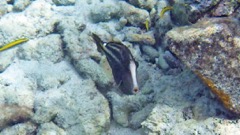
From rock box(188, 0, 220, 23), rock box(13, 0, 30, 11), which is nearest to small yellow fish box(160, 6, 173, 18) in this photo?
rock box(188, 0, 220, 23)

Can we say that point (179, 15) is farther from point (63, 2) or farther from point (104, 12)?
point (63, 2)

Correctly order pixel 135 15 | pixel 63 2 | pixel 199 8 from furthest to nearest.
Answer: pixel 63 2 < pixel 135 15 < pixel 199 8

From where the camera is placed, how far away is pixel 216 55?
7.52 ft

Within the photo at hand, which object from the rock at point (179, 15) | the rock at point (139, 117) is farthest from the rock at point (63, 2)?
the rock at point (139, 117)

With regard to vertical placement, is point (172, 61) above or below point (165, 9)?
below

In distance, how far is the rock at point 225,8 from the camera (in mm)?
2799

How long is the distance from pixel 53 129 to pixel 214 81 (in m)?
2.00

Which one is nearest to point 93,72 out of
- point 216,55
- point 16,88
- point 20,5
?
point 16,88

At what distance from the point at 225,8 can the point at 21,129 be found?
9.10ft

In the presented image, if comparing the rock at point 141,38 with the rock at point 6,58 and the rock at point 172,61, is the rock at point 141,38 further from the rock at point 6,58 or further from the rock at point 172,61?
the rock at point 6,58

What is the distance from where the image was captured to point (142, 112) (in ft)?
10.8

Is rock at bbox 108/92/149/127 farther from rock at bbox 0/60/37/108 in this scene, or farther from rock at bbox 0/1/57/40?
rock at bbox 0/1/57/40

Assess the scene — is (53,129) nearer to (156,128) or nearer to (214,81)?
(156,128)

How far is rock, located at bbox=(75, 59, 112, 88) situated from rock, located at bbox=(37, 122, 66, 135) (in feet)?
2.57
